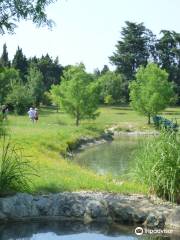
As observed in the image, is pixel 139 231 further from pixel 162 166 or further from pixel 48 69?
pixel 48 69

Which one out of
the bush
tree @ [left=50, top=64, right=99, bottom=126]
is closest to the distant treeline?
tree @ [left=50, top=64, right=99, bottom=126]

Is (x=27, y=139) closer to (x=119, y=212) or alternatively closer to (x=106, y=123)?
(x=119, y=212)

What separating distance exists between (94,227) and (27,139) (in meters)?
19.0

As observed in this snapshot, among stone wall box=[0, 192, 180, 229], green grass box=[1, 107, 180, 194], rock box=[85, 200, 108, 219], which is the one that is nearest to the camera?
stone wall box=[0, 192, 180, 229]

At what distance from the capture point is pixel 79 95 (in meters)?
52.5

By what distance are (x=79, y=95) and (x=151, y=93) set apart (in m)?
11.0

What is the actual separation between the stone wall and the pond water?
8.42 m

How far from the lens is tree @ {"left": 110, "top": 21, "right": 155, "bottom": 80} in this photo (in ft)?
321

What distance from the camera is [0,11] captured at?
14.2 metres

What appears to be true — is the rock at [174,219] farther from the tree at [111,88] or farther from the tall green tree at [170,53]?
the tall green tree at [170,53]

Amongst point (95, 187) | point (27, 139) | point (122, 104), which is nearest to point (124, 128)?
point (27, 139)

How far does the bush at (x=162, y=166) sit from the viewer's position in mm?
13477

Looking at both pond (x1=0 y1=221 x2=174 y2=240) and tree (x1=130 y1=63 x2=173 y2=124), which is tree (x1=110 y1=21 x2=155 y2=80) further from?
pond (x1=0 y1=221 x2=174 y2=240)

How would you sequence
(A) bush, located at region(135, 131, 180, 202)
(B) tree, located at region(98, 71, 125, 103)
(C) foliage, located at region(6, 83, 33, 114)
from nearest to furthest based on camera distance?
(A) bush, located at region(135, 131, 180, 202) → (C) foliage, located at region(6, 83, 33, 114) → (B) tree, located at region(98, 71, 125, 103)
